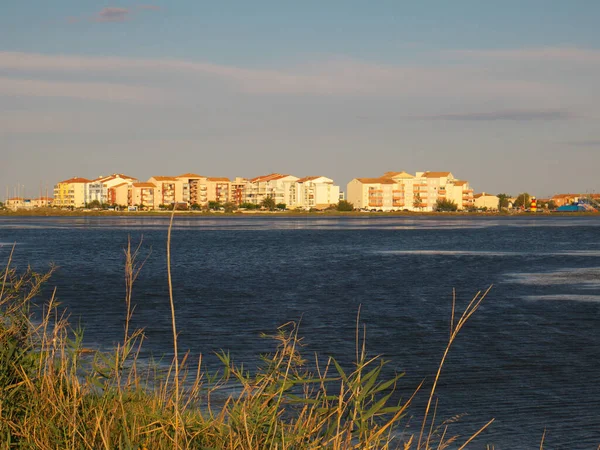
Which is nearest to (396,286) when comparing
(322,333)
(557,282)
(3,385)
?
(557,282)

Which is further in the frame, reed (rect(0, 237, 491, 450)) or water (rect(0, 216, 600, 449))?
water (rect(0, 216, 600, 449))

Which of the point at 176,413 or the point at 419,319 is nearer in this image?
the point at 176,413

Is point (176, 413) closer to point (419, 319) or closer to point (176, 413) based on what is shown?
point (176, 413)

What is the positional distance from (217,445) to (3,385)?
2.43m

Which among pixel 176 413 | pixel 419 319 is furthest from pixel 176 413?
pixel 419 319

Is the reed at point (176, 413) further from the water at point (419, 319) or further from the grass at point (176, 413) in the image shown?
the water at point (419, 319)

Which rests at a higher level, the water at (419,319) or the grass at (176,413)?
the grass at (176,413)

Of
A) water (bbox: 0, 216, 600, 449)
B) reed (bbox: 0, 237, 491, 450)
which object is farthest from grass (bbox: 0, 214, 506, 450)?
water (bbox: 0, 216, 600, 449)

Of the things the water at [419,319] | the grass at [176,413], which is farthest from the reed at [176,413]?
the water at [419,319]

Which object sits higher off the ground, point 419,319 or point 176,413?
point 176,413

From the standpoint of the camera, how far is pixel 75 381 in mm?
5742

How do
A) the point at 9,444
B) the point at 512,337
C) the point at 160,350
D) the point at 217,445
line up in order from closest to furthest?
the point at 217,445
the point at 9,444
the point at 160,350
the point at 512,337

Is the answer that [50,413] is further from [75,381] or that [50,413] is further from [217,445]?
[217,445]

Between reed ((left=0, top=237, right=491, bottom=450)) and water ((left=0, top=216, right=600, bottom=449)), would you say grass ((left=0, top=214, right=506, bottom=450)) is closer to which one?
→ reed ((left=0, top=237, right=491, bottom=450))
